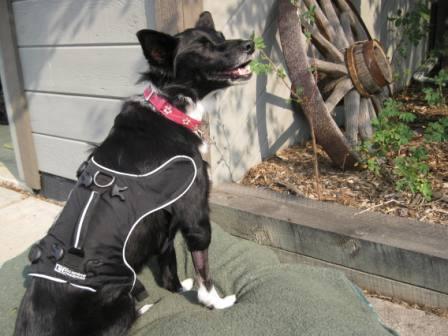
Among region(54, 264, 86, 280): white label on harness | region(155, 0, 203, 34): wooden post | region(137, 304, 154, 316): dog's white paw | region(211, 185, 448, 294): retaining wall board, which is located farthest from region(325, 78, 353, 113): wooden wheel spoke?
region(54, 264, 86, 280): white label on harness

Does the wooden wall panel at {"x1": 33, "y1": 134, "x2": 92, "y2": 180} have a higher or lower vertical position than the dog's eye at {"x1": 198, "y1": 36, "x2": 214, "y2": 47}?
lower

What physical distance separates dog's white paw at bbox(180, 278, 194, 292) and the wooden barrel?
76.7 inches

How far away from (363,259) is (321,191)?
0.73 metres

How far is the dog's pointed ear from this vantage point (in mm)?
1892

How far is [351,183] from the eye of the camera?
3092 mm

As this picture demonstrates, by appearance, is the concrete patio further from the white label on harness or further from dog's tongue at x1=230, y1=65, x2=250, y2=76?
the white label on harness

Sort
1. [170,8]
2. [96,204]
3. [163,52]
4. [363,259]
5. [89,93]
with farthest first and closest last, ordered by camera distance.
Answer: [89,93]
[170,8]
[363,259]
[163,52]
[96,204]

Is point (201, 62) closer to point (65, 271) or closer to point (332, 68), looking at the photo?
point (65, 271)

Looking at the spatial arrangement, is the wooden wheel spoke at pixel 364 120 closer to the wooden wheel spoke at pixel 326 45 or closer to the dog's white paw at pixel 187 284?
the wooden wheel spoke at pixel 326 45

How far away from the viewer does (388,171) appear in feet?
9.93

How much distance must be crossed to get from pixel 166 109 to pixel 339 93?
1.79 meters

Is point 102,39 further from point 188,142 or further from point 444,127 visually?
point 444,127

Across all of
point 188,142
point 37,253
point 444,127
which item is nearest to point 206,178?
point 188,142

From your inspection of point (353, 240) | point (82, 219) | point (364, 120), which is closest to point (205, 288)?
point (82, 219)
